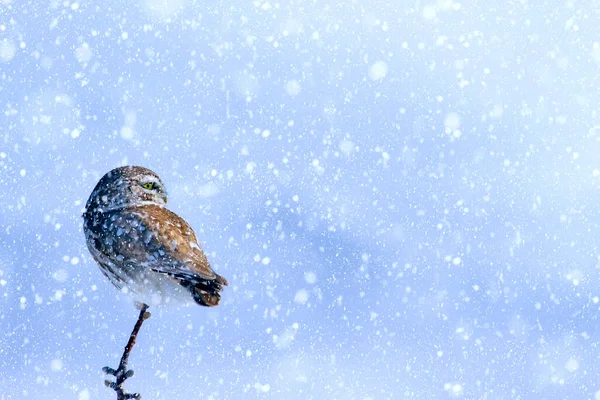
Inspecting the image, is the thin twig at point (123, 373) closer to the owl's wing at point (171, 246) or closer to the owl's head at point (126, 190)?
the owl's wing at point (171, 246)

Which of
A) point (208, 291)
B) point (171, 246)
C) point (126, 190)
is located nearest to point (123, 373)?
point (208, 291)

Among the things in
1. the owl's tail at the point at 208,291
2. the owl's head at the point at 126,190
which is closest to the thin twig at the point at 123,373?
the owl's tail at the point at 208,291

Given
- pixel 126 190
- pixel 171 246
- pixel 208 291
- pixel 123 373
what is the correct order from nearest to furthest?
1. pixel 123 373
2. pixel 208 291
3. pixel 171 246
4. pixel 126 190

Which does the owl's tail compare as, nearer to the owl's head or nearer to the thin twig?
the thin twig

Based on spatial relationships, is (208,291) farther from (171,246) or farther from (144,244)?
(144,244)

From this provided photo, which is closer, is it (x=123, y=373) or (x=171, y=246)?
(x=123, y=373)

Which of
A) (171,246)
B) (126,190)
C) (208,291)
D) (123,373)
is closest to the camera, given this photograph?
(123,373)

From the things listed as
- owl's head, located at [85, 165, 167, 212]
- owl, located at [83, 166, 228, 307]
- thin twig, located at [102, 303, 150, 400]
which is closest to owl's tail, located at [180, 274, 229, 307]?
owl, located at [83, 166, 228, 307]
